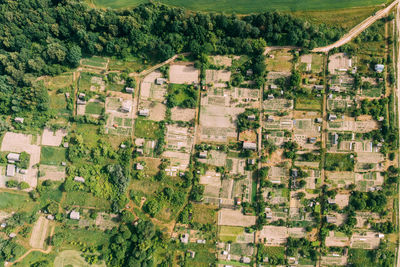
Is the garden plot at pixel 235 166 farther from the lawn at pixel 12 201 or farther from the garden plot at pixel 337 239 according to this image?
the lawn at pixel 12 201

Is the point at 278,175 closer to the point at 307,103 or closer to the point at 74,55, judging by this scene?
the point at 307,103

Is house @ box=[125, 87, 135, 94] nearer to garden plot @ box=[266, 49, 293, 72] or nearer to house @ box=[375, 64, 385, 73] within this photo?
garden plot @ box=[266, 49, 293, 72]

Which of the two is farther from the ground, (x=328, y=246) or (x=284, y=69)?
(x=284, y=69)

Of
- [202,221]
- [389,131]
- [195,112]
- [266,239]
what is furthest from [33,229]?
[389,131]

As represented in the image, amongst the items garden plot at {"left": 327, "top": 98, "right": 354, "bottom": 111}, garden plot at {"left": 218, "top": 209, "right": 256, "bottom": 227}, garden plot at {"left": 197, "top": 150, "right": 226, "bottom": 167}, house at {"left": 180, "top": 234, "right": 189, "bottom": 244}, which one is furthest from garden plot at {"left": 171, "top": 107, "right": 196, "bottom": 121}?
garden plot at {"left": 327, "top": 98, "right": 354, "bottom": 111}

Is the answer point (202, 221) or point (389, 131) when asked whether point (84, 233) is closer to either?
point (202, 221)

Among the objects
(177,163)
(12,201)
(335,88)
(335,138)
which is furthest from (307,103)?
(12,201)

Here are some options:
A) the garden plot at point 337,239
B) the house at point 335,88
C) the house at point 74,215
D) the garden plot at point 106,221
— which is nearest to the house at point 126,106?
the garden plot at point 106,221
